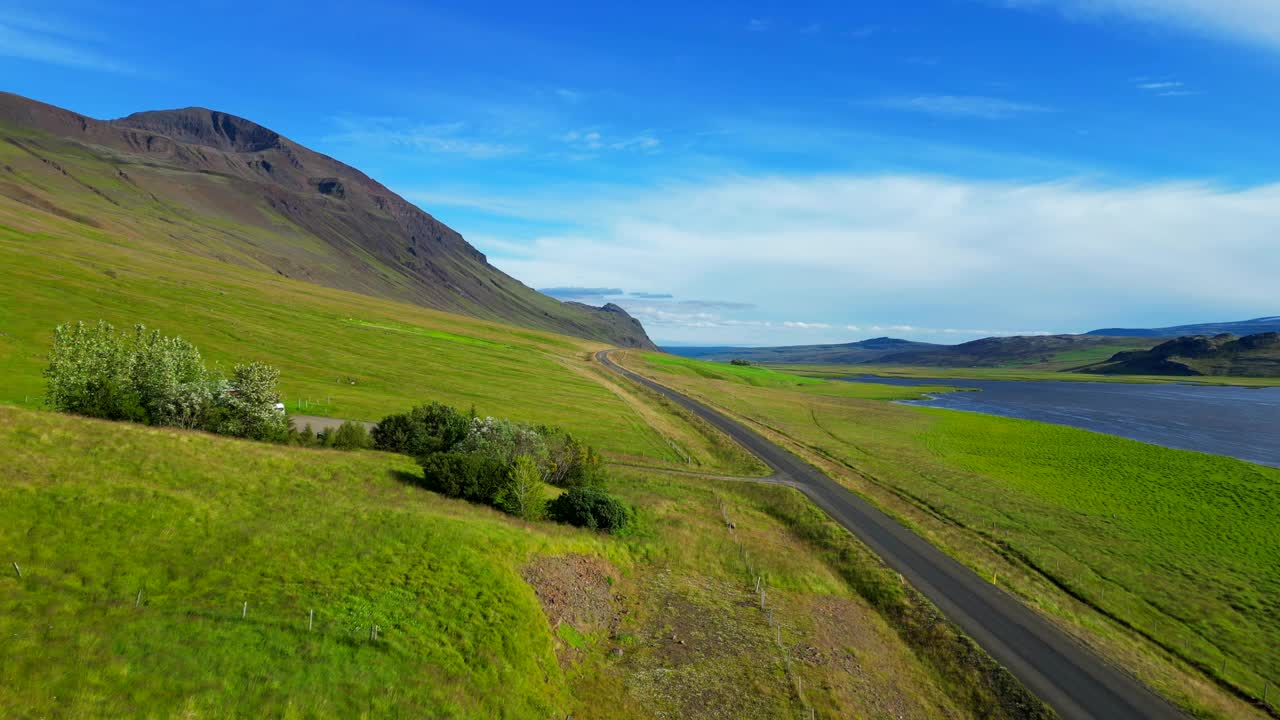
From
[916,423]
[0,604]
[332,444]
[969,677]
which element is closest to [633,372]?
[916,423]

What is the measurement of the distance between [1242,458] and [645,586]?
100 m

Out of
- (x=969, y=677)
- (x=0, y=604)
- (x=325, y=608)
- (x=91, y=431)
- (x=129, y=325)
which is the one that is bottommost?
(x=969, y=677)

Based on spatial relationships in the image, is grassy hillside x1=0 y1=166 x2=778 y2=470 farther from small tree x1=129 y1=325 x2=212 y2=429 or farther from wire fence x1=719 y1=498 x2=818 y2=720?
wire fence x1=719 y1=498 x2=818 y2=720

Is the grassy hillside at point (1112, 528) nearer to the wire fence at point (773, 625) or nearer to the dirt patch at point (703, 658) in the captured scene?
the wire fence at point (773, 625)

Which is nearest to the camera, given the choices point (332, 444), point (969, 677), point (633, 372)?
point (969, 677)

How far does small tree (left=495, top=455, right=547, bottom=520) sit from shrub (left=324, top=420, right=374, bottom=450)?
17.4 metres

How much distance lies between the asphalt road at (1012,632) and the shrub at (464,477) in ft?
94.1

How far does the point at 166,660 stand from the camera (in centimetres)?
1628

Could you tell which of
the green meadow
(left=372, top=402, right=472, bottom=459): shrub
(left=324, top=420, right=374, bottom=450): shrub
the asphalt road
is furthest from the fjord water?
(left=324, top=420, right=374, bottom=450): shrub

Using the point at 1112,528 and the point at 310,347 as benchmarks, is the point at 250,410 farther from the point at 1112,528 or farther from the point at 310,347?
the point at 1112,528

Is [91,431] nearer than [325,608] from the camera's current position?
No

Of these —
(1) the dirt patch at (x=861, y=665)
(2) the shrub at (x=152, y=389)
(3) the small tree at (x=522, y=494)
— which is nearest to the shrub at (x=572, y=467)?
(3) the small tree at (x=522, y=494)

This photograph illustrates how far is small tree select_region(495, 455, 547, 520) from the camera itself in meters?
39.4

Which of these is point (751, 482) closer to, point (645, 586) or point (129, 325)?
point (645, 586)
